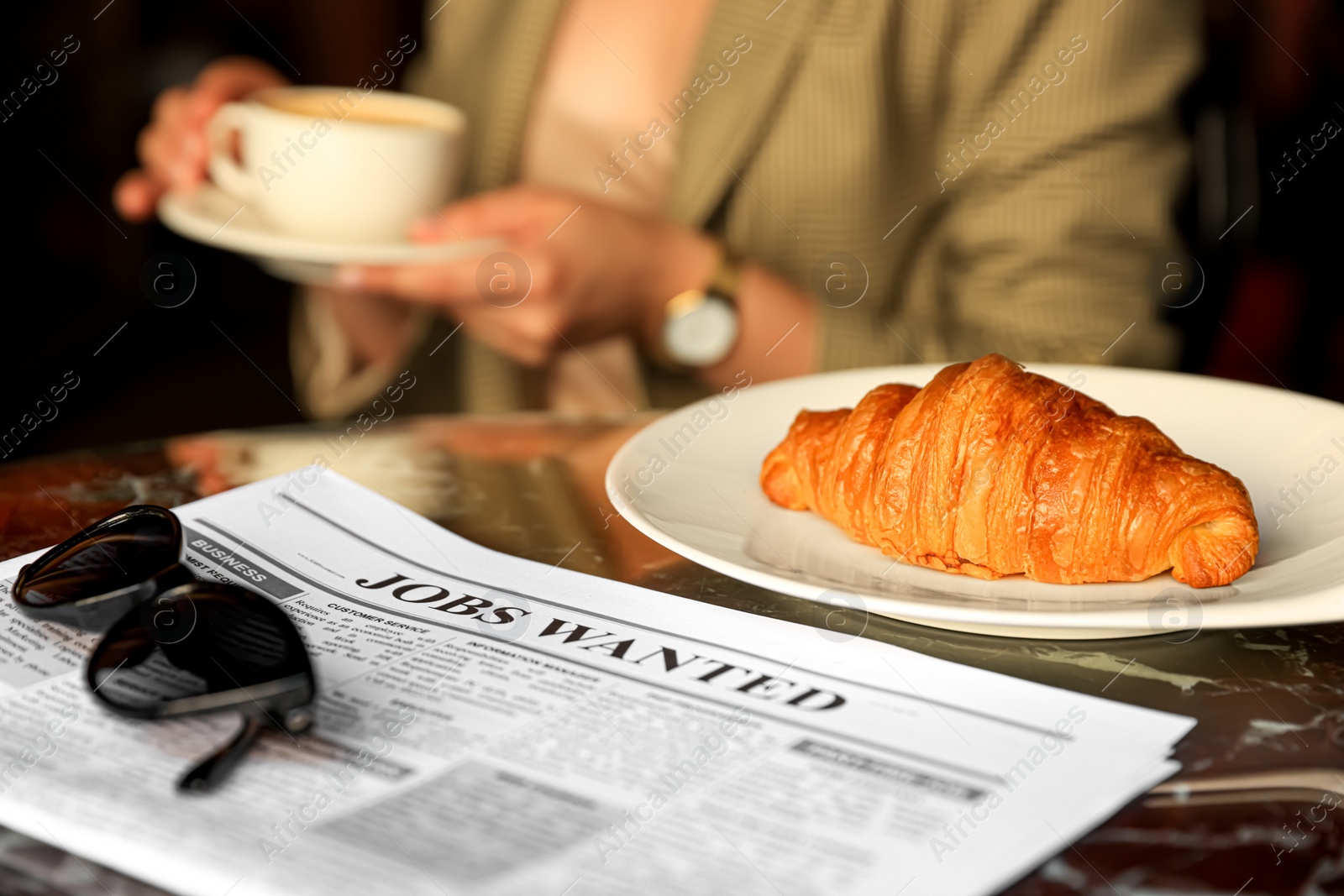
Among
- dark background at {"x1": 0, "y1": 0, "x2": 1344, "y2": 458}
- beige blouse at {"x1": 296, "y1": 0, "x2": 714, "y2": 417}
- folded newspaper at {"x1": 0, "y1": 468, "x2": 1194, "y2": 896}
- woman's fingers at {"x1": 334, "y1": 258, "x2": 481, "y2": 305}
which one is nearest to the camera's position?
folded newspaper at {"x1": 0, "y1": 468, "x2": 1194, "y2": 896}

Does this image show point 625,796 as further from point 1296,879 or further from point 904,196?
point 904,196

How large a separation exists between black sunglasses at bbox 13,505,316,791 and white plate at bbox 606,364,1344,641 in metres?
0.18

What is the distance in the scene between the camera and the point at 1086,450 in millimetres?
514

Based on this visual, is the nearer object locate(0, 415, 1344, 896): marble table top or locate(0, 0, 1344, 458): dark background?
locate(0, 415, 1344, 896): marble table top

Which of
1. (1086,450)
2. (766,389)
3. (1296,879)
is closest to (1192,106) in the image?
(766,389)

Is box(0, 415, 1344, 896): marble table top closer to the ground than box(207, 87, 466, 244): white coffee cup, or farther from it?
closer to the ground

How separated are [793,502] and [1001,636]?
0.14 meters

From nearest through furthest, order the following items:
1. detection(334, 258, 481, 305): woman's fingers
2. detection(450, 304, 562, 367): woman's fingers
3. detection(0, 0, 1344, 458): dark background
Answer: detection(334, 258, 481, 305): woman's fingers < detection(450, 304, 562, 367): woman's fingers < detection(0, 0, 1344, 458): dark background

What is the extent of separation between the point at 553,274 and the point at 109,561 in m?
0.64

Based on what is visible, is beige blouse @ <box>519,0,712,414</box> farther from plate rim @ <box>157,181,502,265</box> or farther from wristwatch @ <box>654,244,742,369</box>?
plate rim @ <box>157,181,502,265</box>

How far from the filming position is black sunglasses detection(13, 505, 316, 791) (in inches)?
15.4

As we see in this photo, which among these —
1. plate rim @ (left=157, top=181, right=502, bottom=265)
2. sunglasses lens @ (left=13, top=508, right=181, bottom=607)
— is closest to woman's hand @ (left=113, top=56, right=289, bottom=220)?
plate rim @ (left=157, top=181, right=502, bottom=265)

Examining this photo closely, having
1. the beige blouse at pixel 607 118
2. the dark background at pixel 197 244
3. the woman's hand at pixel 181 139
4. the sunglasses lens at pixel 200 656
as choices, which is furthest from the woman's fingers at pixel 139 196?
the dark background at pixel 197 244

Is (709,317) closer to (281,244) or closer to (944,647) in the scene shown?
(281,244)
